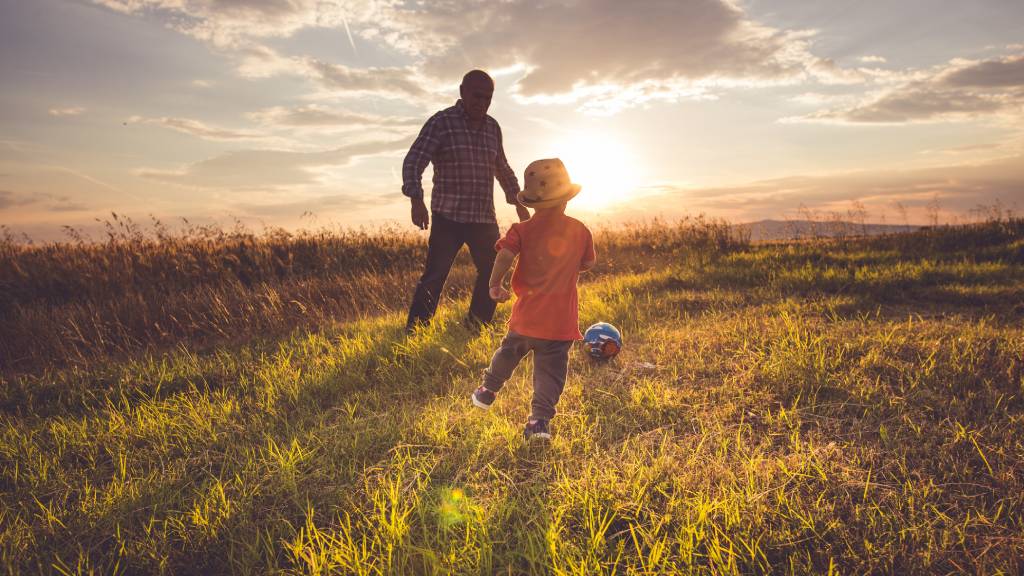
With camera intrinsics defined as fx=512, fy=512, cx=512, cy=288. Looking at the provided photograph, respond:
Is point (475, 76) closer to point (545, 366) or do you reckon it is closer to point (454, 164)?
point (454, 164)

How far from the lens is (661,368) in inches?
164

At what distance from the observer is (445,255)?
17.8ft

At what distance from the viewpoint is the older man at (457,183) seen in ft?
17.0

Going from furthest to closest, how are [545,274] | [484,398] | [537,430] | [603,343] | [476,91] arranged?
[476,91]
[603,343]
[484,398]
[537,430]
[545,274]

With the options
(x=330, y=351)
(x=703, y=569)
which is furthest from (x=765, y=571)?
(x=330, y=351)

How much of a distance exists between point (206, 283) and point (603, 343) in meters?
8.93

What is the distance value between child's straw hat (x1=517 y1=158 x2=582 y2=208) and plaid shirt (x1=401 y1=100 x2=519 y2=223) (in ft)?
7.98

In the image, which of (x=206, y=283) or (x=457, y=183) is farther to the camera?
(x=206, y=283)

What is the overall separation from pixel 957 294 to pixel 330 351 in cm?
783

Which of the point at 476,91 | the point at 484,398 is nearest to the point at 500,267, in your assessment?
the point at 484,398

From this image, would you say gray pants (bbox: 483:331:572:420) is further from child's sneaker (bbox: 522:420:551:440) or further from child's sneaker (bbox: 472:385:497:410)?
child's sneaker (bbox: 472:385:497:410)

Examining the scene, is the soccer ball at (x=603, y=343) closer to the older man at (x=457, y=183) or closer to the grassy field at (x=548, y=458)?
the grassy field at (x=548, y=458)

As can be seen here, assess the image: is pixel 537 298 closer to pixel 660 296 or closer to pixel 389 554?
pixel 389 554

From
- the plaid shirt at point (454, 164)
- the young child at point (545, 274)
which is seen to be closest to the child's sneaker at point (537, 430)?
the young child at point (545, 274)
